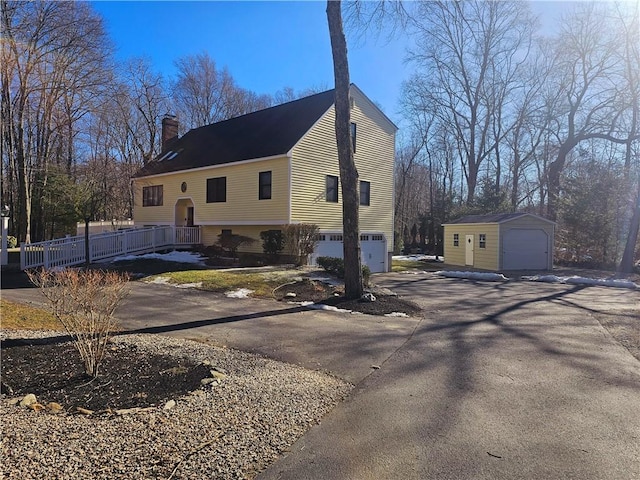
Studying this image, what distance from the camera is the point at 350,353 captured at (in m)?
5.89

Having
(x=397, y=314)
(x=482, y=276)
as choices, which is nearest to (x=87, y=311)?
(x=397, y=314)

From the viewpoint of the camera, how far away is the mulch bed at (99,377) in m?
3.82

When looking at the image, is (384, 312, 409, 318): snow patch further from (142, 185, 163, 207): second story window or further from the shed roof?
(142, 185, 163, 207): second story window

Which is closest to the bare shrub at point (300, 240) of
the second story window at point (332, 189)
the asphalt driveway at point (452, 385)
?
the second story window at point (332, 189)

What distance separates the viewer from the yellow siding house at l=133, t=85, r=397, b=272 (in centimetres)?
1862

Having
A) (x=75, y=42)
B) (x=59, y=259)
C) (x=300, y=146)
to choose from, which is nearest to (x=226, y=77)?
(x=75, y=42)

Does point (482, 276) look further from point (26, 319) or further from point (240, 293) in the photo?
point (26, 319)

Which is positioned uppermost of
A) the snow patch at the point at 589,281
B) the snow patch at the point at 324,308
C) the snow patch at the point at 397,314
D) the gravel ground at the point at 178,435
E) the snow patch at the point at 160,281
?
the gravel ground at the point at 178,435

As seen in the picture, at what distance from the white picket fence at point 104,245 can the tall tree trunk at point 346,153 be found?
12558 mm

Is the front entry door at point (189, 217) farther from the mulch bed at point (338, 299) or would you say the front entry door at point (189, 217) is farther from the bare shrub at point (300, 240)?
the mulch bed at point (338, 299)

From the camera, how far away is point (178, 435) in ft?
10.3

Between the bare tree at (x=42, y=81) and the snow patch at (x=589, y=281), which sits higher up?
the bare tree at (x=42, y=81)

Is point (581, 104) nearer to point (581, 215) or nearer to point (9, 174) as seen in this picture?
point (581, 215)

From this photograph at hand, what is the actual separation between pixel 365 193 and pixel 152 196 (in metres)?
13.0
